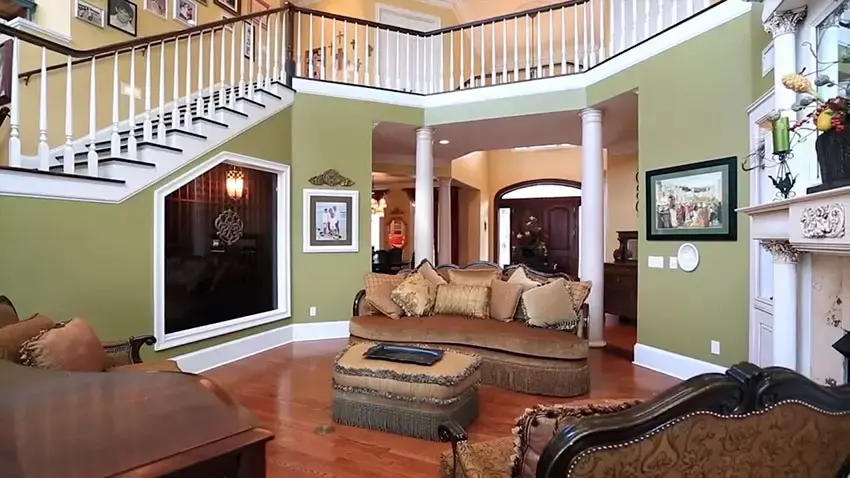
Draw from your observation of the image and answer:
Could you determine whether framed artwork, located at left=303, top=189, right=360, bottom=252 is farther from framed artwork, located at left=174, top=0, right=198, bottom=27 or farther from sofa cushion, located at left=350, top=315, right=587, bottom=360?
framed artwork, located at left=174, top=0, right=198, bottom=27

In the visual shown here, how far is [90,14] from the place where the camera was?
506 cm

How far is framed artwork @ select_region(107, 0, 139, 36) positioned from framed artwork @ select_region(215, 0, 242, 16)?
1445 mm

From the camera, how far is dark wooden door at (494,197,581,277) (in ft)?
34.7

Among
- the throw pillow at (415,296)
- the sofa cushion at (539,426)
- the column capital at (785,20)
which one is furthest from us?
the throw pillow at (415,296)

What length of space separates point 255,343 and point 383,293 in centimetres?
156

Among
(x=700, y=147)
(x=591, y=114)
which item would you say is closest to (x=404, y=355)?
(x=700, y=147)

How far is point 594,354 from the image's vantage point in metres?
5.25

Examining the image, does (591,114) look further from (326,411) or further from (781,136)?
(326,411)

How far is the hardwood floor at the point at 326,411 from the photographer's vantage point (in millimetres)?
2639

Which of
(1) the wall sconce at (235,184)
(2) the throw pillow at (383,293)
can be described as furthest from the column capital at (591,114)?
(1) the wall sconce at (235,184)

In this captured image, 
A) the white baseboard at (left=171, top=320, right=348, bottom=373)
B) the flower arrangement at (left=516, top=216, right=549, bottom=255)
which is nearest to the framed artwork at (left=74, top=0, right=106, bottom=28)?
the white baseboard at (left=171, top=320, right=348, bottom=373)

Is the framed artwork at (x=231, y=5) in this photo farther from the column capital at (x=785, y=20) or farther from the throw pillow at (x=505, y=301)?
the column capital at (x=785, y=20)

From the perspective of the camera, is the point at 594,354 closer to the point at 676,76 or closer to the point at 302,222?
the point at 676,76

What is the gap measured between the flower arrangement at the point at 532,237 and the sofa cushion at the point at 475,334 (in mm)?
6504
